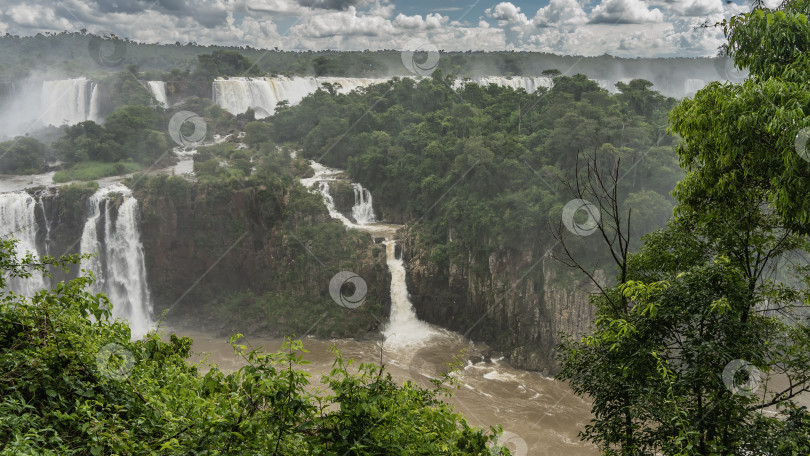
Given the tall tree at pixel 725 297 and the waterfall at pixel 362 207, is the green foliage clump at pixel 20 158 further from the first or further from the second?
the tall tree at pixel 725 297

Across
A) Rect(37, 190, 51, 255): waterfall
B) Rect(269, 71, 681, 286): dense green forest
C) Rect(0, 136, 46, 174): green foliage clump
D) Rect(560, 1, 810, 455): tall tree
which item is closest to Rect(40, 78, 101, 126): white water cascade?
Rect(0, 136, 46, 174): green foliage clump

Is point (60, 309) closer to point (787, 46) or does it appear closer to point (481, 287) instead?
point (787, 46)

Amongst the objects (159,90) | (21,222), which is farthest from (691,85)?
(21,222)

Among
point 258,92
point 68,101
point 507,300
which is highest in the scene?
point 258,92

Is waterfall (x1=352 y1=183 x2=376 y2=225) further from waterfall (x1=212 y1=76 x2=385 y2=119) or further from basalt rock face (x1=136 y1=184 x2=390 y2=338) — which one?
waterfall (x1=212 y1=76 x2=385 y2=119)

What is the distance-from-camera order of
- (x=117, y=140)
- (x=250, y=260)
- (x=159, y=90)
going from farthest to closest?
(x=159, y=90)
(x=117, y=140)
(x=250, y=260)

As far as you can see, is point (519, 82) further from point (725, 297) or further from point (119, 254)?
point (725, 297)
